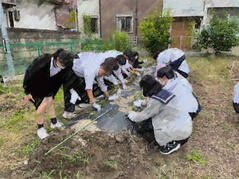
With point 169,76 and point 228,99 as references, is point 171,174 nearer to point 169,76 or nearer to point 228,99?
point 169,76

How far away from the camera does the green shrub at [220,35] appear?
8531mm

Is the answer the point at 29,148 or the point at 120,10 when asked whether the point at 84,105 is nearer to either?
the point at 29,148

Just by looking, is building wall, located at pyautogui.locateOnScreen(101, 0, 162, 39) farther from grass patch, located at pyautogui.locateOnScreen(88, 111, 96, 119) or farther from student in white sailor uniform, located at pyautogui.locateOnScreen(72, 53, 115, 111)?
grass patch, located at pyautogui.locateOnScreen(88, 111, 96, 119)

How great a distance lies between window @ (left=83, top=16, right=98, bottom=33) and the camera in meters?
12.7

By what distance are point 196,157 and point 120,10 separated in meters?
12.0

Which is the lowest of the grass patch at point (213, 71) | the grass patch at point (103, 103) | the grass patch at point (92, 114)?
the grass patch at point (92, 114)

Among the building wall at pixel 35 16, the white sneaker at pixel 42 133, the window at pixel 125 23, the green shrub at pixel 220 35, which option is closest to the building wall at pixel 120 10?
the window at pixel 125 23

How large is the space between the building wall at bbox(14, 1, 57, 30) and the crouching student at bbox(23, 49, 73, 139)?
10006mm

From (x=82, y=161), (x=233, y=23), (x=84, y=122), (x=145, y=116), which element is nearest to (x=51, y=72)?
(x=84, y=122)

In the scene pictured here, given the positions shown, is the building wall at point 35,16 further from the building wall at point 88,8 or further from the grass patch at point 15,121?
the grass patch at point 15,121

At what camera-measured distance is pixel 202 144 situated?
8.21 feet

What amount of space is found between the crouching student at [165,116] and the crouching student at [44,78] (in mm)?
1078

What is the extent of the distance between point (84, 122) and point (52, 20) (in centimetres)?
1172

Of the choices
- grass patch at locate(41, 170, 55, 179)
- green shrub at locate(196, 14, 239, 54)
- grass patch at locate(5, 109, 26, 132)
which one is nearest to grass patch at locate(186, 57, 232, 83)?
green shrub at locate(196, 14, 239, 54)
